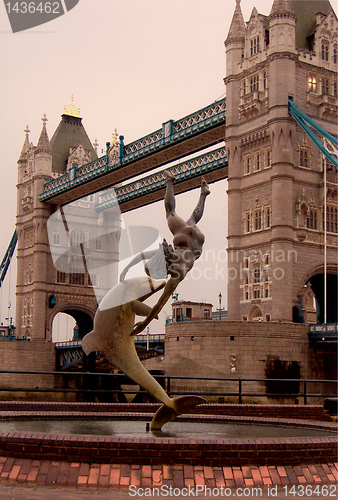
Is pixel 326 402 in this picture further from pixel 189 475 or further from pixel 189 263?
pixel 189 475

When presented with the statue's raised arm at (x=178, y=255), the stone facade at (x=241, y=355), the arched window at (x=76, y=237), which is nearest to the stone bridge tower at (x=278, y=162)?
the stone facade at (x=241, y=355)

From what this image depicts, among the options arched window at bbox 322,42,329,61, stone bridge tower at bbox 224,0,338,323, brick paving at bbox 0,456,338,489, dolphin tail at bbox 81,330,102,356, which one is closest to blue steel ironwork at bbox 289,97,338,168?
stone bridge tower at bbox 224,0,338,323

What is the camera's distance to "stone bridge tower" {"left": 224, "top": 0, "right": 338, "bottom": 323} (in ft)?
102

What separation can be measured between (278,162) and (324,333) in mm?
8381

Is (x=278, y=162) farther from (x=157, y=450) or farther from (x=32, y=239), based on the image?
Answer: (x=32, y=239)

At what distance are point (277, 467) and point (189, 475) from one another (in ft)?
2.82

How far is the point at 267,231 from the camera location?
3181 cm

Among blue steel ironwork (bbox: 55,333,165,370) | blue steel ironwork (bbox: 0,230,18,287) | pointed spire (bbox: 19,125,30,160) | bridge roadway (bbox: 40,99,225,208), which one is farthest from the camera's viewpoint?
blue steel ironwork (bbox: 0,230,18,287)

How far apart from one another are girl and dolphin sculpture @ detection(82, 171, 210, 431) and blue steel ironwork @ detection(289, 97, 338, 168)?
22.4 metres

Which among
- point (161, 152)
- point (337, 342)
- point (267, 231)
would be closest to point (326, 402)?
point (337, 342)

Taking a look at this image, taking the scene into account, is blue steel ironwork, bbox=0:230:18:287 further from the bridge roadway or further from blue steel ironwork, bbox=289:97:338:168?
blue steel ironwork, bbox=289:97:338:168

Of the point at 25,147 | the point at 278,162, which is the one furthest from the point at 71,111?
the point at 278,162

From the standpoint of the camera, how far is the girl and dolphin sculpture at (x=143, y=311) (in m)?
7.64

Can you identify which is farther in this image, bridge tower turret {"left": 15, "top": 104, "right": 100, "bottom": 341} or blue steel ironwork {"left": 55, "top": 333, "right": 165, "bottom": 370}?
bridge tower turret {"left": 15, "top": 104, "right": 100, "bottom": 341}
